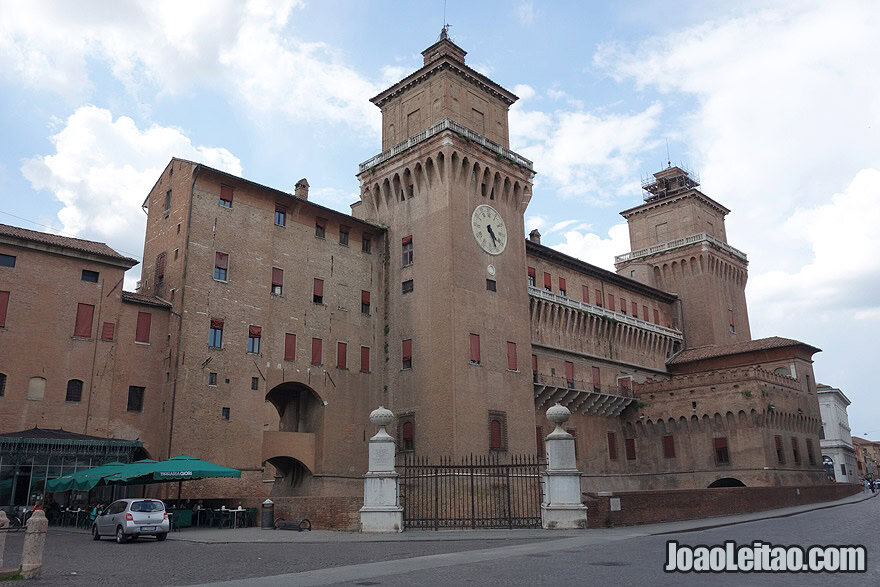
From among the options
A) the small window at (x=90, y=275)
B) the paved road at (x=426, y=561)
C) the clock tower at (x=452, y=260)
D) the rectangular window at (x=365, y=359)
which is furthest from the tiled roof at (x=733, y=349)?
the small window at (x=90, y=275)

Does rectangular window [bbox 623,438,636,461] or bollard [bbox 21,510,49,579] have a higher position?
rectangular window [bbox 623,438,636,461]

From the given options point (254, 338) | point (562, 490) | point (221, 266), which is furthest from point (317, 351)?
point (562, 490)

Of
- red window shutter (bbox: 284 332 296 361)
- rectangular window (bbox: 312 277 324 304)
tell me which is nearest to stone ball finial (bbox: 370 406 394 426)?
red window shutter (bbox: 284 332 296 361)

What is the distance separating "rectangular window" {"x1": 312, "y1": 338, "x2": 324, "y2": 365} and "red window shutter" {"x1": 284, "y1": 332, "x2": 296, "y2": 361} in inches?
47.7

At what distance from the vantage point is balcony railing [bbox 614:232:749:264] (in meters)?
59.6

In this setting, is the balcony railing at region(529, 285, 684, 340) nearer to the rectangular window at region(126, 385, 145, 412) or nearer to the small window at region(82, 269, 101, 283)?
the rectangular window at region(126, 385, 145, 412)

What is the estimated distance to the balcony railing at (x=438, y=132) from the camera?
39.8m

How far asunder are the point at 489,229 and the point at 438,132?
6.30 meters

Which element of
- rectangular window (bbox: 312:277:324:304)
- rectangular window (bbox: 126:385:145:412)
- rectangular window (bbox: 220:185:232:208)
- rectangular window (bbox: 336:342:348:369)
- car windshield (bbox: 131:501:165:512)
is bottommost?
car windshield (bbox: 131:501:165:512)

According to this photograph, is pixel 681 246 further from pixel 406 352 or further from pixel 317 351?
pixel 317 351

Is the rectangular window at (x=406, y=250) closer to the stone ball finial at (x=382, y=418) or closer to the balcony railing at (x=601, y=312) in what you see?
the balcony railing at (x=601, y=312)

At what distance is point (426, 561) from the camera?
14.9m

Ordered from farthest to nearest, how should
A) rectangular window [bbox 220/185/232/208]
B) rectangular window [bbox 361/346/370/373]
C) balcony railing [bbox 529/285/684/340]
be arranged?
1. balcony railing [bbox 529/285/684/340]
2. rectangular window [bbox 361/346/370/373]
3. rectangular window [bbox 220/185/232/208]

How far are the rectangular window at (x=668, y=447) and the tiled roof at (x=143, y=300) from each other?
114ft
